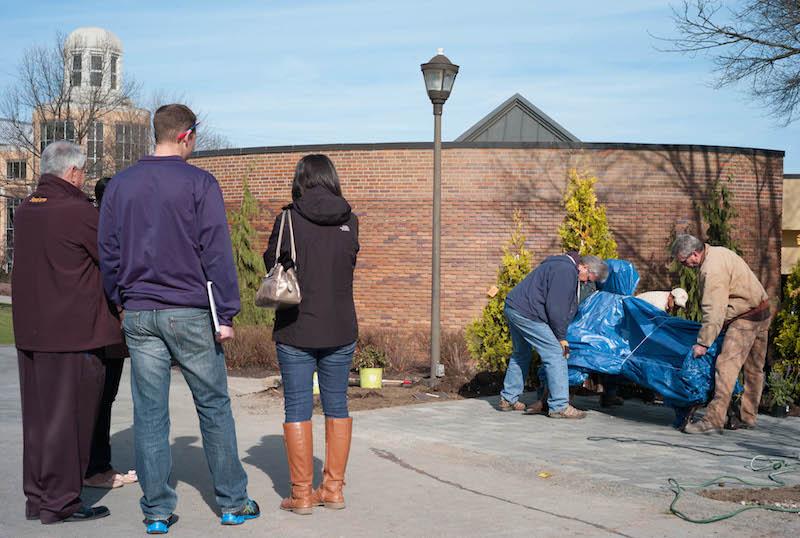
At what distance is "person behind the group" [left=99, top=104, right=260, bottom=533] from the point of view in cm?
493

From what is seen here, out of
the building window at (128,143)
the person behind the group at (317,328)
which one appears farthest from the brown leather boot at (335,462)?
the building window at (128,143)

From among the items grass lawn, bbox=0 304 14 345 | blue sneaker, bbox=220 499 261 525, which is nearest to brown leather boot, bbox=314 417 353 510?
blue sneaker, bbox=220 499 261 525

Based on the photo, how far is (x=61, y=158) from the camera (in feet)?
17.9

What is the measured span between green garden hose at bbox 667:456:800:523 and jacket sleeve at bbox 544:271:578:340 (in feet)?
8.01

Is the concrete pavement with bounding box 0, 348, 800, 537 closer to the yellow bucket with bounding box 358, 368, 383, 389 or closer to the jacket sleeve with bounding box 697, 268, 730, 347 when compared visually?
the jacket sleeve with bounding box 697, 268, 730, 347

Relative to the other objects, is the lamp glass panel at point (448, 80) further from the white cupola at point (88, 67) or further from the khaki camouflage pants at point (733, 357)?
the white cupola at point (88, 67)

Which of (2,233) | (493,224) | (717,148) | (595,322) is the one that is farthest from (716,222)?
(2,233)

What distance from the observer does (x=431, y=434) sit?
8.16 metres

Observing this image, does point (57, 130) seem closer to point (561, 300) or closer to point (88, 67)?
point (88, 67)

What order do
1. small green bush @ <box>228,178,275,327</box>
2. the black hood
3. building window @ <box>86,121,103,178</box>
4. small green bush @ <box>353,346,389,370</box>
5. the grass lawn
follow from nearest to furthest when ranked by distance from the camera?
Result: the black hood, small green bush @ <box>353,346,389,370</box>, small green bush @ <box>228,178,275,327</box>, the grass lawn, building window @ <box>86,121,103,178</box>

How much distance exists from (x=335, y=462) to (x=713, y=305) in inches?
160

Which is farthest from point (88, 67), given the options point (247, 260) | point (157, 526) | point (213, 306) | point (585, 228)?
point (157, 526)

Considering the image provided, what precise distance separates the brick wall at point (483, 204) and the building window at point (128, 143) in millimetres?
23229

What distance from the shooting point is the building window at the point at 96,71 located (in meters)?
38.4
